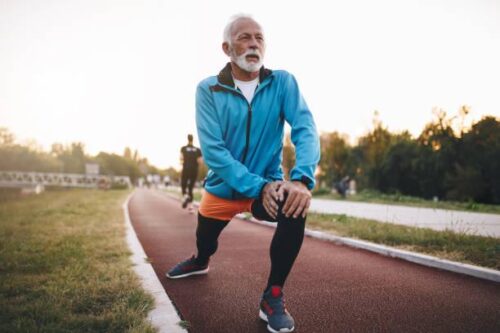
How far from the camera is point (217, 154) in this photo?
7.48ft

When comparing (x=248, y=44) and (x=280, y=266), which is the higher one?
(x=248, y=44)

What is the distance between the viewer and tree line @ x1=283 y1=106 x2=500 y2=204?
19.1 metres

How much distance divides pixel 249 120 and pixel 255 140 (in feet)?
0.52

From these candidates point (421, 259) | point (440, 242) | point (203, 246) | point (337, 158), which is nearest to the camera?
point (203, 246)

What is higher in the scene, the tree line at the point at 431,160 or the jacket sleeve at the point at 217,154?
the tree line at the point at 431,160

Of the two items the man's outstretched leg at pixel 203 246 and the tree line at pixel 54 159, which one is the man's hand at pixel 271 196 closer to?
the man's outstretched leg at pixel 203 246

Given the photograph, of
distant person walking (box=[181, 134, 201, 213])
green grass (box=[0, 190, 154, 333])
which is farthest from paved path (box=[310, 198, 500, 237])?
green grass (box=[0, 190, 154, 333])

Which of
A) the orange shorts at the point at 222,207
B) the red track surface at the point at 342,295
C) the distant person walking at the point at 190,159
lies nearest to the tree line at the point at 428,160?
the distant person walking at the point at 190,159

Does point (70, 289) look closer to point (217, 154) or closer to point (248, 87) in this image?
point (217, 154)

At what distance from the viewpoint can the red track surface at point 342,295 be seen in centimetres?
222

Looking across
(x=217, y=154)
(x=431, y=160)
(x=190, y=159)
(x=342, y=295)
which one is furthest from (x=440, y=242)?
(x=431, y=160)

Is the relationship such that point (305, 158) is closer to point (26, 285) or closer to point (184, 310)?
point (184, 310)

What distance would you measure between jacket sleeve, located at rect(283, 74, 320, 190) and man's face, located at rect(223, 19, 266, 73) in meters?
0.29

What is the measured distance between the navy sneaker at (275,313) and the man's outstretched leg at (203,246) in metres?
0.78
